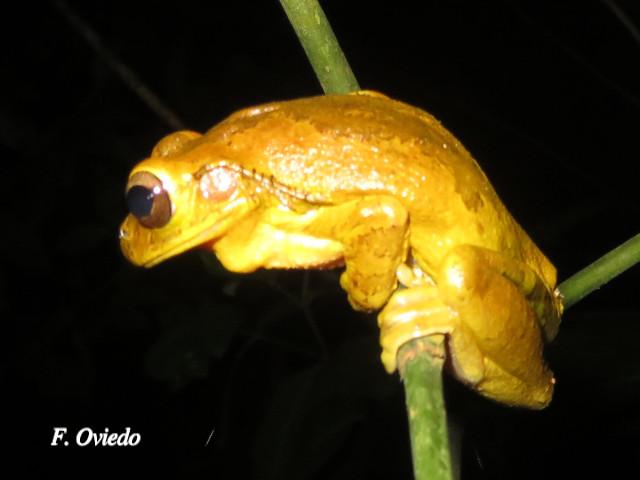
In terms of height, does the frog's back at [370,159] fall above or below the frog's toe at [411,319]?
above

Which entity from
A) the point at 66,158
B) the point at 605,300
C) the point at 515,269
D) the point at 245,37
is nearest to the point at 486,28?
the point at 605,300

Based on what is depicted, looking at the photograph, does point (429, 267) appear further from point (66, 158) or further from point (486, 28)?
point (66, 158)

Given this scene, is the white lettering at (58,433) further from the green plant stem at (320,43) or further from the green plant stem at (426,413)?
the green plant stem at (426,413)

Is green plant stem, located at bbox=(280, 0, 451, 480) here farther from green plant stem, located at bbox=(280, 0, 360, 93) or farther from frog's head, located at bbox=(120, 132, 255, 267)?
frog's head, located at bbox=(120, 132, 255, 267)

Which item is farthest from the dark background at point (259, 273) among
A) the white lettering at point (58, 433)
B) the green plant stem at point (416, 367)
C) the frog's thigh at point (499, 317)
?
the green plant stem at point (416, 367)

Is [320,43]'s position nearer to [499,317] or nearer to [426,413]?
[499,317]

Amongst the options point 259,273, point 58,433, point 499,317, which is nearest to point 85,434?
point 58,433
